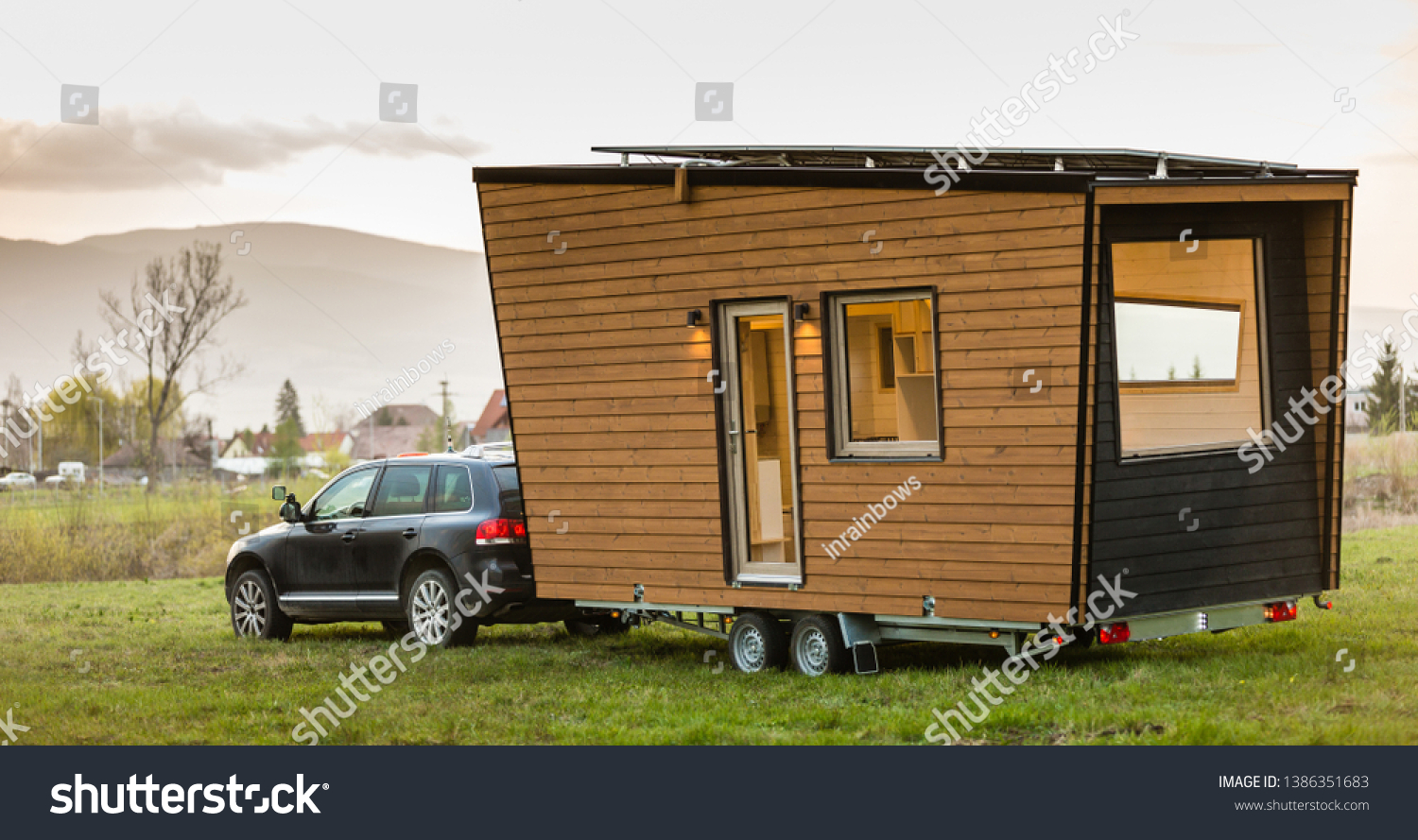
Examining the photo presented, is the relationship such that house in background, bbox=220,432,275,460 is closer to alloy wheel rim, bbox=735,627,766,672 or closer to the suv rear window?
the suv rear window

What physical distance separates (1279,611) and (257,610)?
8.56 metres

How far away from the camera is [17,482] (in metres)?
25.6

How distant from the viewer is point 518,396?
448 inches

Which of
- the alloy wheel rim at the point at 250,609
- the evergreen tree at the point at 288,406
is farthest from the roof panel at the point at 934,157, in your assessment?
the evergreen tree at the point at 288,406

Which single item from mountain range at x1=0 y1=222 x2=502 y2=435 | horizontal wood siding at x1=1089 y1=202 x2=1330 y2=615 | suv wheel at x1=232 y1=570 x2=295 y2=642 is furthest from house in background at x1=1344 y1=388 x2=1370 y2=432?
mountain range at x1=0 y1=222 x2=502 y2=435

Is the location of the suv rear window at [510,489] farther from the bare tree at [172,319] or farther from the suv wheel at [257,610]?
the bare tree at [172,319]

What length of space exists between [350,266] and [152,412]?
44748mm

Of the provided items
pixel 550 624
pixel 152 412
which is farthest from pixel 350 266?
pixel 550 624

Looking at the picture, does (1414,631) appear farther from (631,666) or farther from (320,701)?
Result: (320,701)

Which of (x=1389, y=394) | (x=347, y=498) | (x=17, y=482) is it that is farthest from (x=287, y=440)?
(x=347, y=498)

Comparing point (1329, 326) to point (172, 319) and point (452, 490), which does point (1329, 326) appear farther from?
point (172, 319)

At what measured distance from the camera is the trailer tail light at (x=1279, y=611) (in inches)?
383

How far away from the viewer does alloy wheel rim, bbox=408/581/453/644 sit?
38.4 ft
